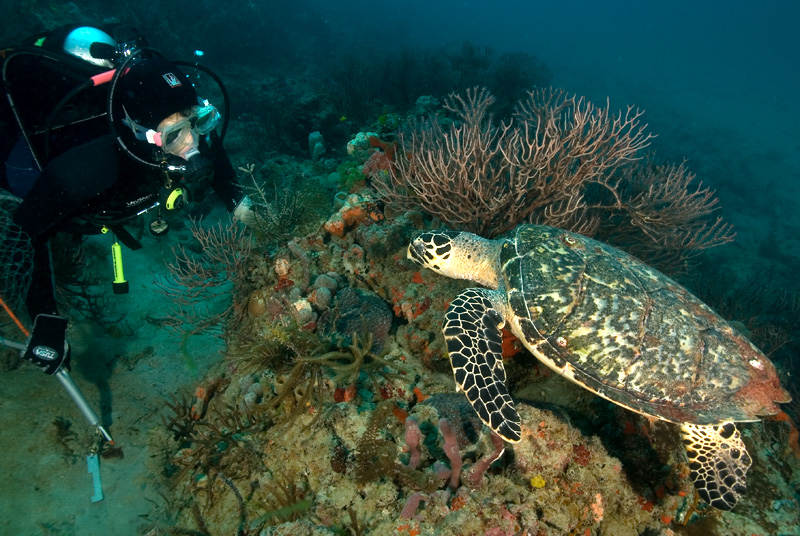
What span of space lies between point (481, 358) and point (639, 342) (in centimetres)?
119

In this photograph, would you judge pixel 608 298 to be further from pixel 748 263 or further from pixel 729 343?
pixel 748 263

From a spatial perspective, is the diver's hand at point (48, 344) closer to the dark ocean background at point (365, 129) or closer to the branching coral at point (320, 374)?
Result: the dark ocean background at point (365, 129)

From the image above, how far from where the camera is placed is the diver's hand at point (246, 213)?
4.34m

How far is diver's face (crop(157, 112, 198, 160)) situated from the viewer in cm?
305

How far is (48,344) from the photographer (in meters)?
2.95

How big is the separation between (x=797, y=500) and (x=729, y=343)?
143cm

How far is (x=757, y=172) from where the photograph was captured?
54.9 feet

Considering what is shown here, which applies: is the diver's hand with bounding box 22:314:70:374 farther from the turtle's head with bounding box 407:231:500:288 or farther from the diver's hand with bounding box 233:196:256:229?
the turtle's head with bounding box 407:231:500:288

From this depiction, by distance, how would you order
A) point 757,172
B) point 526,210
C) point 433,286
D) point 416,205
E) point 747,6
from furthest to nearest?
point 747,6, point 757,172, point 416,205, point 526,210, point 433,286

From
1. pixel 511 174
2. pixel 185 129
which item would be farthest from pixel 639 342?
pixel 185 129

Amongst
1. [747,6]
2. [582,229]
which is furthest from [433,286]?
[747,6]

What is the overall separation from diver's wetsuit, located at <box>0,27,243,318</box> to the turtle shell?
328 centimetres

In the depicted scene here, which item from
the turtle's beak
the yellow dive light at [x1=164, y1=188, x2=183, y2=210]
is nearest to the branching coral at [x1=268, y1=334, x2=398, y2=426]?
the turtle's beak

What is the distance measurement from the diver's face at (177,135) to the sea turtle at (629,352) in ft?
9.09
